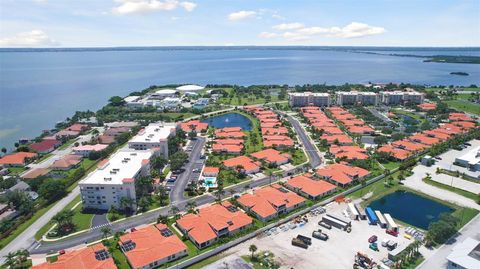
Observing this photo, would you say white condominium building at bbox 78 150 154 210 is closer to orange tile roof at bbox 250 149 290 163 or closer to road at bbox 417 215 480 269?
orange tile roof at bbox 250 149 290 163

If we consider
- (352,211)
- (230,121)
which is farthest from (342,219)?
(230,121)

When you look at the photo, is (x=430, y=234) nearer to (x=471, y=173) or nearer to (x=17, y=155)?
(x=471, y=173)

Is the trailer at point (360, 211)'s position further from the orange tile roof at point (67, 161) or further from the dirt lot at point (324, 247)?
the orange tile roof at point (67, 161)

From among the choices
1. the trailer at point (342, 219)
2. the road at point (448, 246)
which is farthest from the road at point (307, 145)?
the road at point (448, 246)

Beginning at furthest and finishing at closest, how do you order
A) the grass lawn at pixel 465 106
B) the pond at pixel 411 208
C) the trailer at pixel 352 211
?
the grass lawn at pixel 465 106 → the pond at pixel 411 208 → the trailer at pixel 352 211

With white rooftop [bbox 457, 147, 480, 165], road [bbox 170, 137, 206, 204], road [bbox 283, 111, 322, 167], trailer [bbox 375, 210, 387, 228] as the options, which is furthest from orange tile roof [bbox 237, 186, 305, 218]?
white rooftop [bbox 457, 147, 480, 165]

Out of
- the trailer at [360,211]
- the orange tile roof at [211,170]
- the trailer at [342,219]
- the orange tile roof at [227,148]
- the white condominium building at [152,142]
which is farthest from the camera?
the orange tile roof at [227,148]

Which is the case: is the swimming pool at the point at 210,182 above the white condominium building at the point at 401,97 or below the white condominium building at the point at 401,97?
below
